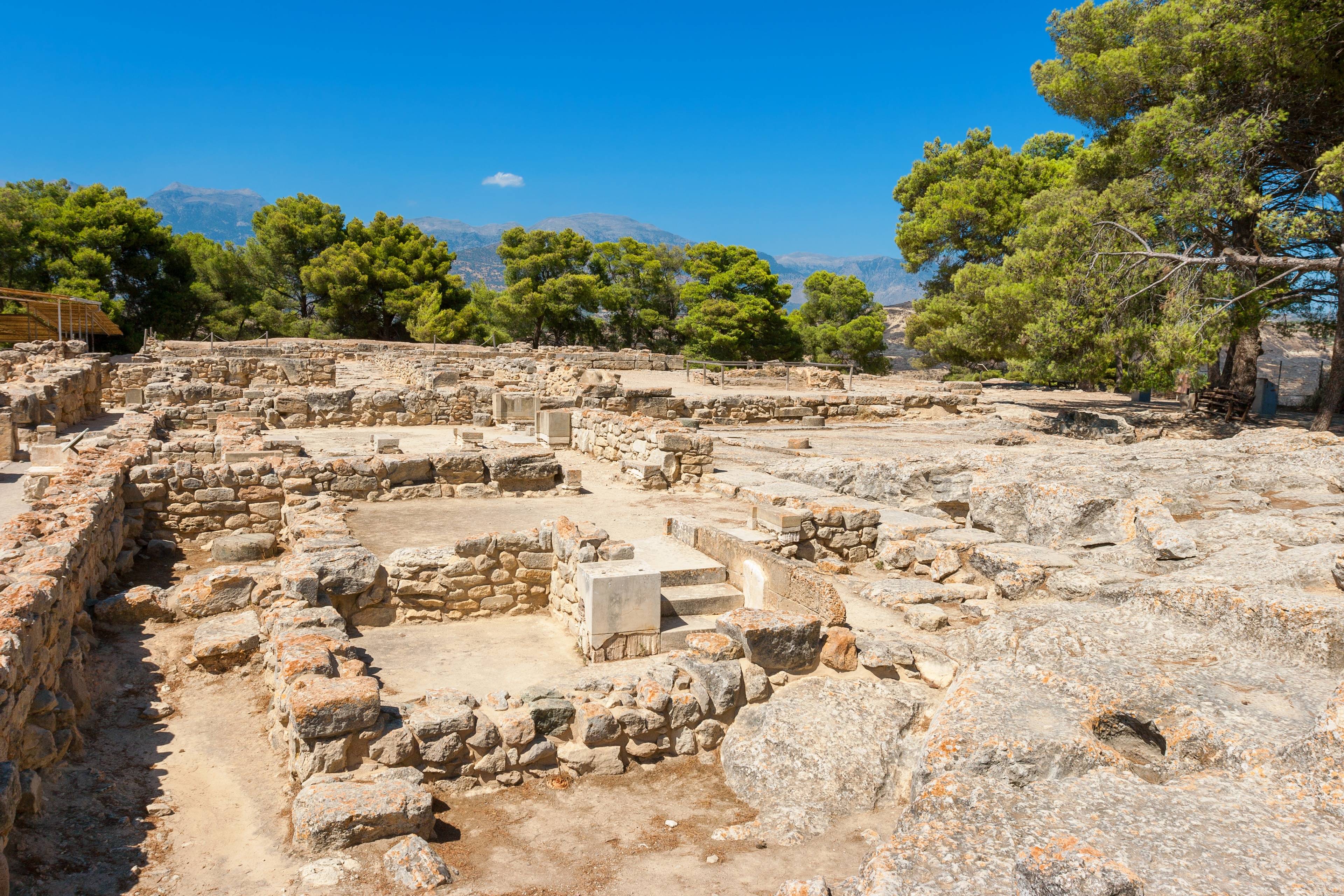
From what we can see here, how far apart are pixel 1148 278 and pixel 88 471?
19.6 m

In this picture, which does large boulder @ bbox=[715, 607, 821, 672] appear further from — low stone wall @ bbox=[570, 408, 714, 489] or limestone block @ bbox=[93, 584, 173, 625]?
low stone wall @ bbox=[570, 408, 714, 489]

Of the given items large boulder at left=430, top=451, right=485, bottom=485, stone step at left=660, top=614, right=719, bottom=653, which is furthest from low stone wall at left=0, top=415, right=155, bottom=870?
stone step at left=660, top=614, right=719, bottom=653

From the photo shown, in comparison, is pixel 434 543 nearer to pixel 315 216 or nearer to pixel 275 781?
pixel 275 781

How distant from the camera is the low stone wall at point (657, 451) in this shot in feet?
39.3

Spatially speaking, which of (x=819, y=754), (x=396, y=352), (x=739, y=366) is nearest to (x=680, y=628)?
(x=819, y=754)

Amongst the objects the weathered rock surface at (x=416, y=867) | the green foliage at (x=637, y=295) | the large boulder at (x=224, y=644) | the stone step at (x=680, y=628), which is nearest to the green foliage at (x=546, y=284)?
the green foliage at (x=637, y=295)

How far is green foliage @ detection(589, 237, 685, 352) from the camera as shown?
160ft

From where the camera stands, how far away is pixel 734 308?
4388 centimetres

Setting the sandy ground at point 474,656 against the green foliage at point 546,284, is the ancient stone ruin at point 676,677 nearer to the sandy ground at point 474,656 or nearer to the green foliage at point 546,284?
the sandy ground at point 474,656

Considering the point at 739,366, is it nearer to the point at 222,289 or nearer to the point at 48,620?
the point at 222,289

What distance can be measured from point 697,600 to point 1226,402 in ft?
62.1

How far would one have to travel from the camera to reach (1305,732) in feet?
12.0

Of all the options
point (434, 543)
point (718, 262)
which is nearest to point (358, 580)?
point (434, 543)

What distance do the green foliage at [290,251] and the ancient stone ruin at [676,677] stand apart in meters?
35.6
